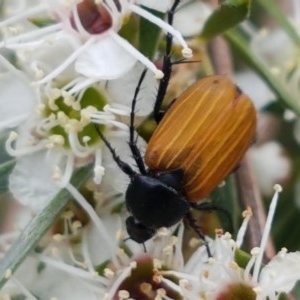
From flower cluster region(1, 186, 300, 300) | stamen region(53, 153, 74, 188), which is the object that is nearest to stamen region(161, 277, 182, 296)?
flower cluster region(1, 186, 300, 300)

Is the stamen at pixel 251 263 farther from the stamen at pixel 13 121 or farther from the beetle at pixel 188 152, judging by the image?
the stamen at pixel 13 121

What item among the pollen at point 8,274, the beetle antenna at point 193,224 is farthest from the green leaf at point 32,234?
the beetle antenna at point 193,224

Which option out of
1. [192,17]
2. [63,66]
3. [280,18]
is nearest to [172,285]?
[63,66]

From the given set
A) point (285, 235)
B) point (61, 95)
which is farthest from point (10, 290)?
point (285, 235)

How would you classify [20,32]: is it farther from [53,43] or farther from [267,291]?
[267,291]

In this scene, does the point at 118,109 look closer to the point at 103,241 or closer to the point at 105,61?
the point at 105,61

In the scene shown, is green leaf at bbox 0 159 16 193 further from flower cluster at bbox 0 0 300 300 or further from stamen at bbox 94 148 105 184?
stamen at bbox 94 148 105 184
